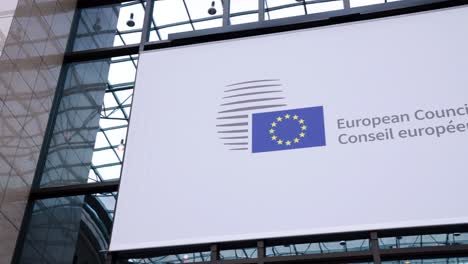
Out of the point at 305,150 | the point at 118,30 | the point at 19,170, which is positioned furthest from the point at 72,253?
the point at 118,30

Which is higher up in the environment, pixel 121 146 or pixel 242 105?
pixel 242 105

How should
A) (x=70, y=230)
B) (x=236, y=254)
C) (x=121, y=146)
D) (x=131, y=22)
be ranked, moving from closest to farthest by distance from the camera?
(x=236, y=254), (x=70, y=230), (x=121, y=146), (x=131, y=22)

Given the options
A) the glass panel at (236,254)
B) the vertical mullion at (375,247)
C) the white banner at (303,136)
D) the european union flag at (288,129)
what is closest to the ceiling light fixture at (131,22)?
the white banner at (303,136)

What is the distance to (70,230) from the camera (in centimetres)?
945

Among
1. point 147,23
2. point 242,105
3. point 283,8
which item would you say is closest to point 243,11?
point 283,8

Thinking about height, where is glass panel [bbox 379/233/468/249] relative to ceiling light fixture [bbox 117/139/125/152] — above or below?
below

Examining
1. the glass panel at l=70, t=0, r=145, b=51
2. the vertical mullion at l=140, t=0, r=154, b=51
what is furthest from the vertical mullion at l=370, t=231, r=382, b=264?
the glass panel at l=70, t=0, r=145, b=51

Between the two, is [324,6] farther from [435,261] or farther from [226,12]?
[435,261]

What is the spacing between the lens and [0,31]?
9305 millimetres

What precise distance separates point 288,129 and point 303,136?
9.4 inches

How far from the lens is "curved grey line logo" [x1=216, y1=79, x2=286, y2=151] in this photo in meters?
8.80

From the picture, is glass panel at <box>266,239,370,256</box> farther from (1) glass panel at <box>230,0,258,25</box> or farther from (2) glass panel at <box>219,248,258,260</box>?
(1) glass panel at <box>230,0,258,25</box>

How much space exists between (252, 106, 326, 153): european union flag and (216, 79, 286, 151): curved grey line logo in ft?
0.50

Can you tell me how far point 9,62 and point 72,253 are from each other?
9.68 feet
